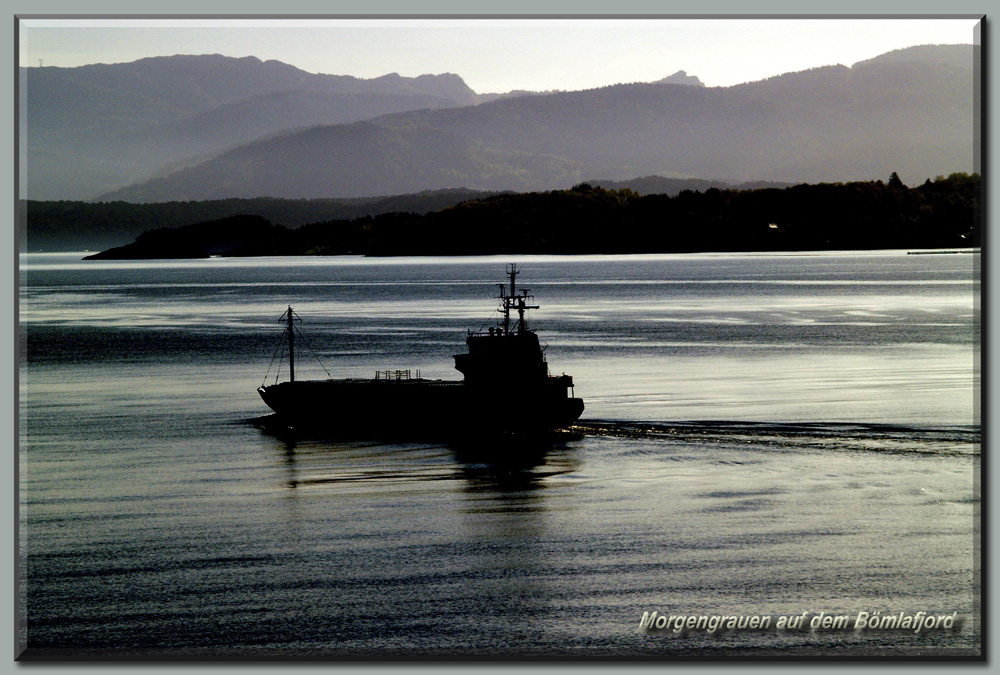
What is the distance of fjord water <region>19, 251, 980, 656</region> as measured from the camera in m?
19.8

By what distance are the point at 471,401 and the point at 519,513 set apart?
17044 mm

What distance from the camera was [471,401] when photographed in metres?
46.6

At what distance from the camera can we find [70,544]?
86.0ft

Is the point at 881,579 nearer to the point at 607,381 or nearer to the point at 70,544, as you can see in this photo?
the point at 70,544

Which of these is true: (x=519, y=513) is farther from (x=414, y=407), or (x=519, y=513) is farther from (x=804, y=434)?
(x=414, y=407)

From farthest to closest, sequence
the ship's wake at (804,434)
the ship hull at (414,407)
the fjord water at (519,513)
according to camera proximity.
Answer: the ship hull at (414,407) < the ship's wake at (804,434) < the fjord water at (519,513)

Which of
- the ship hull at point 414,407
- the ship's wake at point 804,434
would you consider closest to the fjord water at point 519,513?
the ship's wake at point 804,434

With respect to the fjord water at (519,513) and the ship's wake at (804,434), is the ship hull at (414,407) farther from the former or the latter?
the ship's wake at (804,434)

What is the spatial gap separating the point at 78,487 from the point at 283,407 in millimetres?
16972

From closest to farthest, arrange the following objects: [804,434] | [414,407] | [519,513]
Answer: [519,513], [804,434], [414,407]

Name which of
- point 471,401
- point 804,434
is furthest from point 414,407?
point 804,434

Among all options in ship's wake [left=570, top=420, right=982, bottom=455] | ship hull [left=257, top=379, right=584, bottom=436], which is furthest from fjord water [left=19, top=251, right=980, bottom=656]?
ship hull [left=257, top=379, right=584, bottom=436]

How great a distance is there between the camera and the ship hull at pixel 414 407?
149ft

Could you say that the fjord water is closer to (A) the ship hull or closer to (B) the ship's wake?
(B) the ship's wake
